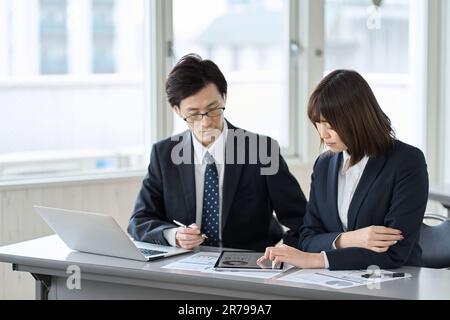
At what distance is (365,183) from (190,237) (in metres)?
0.64

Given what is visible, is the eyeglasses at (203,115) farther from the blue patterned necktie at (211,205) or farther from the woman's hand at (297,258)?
the woman's hand at (297,258)

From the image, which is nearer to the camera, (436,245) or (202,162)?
(436,245)

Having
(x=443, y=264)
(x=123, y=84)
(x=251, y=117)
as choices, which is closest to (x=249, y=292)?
(x=443, y=264)

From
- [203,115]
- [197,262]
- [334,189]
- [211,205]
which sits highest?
[203,115]

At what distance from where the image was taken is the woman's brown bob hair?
2641 mm

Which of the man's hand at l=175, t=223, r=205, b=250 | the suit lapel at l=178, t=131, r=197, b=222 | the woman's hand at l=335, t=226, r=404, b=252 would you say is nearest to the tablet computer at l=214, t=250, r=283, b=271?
the man's hand at l=175, t=223, r=205, b=250

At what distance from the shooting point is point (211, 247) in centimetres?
301

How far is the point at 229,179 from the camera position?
317cm

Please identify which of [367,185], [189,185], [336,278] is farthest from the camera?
[189,185]

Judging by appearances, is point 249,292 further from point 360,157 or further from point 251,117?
point 251,117

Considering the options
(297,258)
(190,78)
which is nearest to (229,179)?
(190,78)

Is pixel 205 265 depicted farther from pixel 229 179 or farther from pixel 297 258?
pixel 229 179

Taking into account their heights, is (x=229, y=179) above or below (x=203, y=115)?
below
